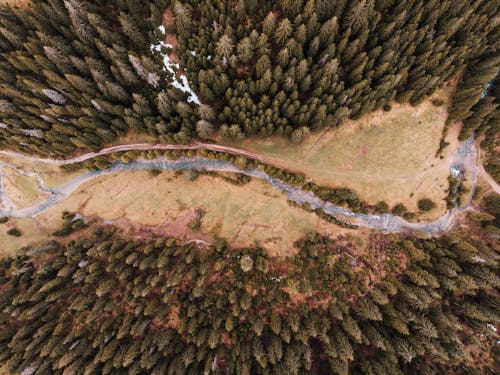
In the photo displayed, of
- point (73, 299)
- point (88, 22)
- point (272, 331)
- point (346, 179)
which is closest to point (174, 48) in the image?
point (88, 22)

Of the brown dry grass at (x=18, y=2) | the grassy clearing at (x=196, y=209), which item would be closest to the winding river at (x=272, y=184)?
the grassy clearing at (x=196, y=209)

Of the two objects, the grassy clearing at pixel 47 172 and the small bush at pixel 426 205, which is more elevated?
the grassy clearing at pixel 47 172

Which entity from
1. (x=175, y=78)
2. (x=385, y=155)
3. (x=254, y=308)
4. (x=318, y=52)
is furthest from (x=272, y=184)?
(x=175, y=78)

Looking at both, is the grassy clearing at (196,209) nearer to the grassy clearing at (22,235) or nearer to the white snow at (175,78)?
the grassy clearing at (22,235)

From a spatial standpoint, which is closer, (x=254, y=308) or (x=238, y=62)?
(x=238, y=62)

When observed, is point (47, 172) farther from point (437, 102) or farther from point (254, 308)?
point (437, 102)

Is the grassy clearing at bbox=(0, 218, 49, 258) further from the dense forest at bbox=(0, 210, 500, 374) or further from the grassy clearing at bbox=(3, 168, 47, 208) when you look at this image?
the dense forest at bbox=(0, 210, 500, 374)

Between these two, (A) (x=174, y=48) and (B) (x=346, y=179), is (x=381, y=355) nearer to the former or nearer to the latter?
(B) (x=346, y=179)
